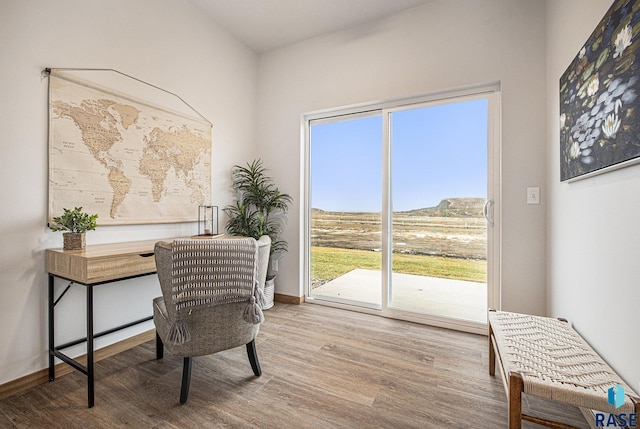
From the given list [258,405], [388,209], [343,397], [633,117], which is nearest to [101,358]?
[258,405]

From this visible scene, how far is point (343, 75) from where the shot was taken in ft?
10.2

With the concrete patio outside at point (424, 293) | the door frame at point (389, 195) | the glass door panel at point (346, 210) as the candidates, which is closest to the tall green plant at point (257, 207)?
the door frame at point (389, 195)

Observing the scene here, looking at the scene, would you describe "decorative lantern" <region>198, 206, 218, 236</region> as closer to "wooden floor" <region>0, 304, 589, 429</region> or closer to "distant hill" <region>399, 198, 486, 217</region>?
"wooden floor" <region>0, 304, 589, 429</region>

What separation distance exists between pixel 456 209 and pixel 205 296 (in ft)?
7.45

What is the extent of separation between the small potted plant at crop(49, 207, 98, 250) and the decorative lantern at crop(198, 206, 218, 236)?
3.37 ft

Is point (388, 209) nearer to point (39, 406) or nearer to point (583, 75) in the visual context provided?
point (583, 75)

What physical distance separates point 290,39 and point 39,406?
3.74 metres

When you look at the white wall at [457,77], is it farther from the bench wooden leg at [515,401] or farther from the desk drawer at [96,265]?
the desk drawer at [96,265]

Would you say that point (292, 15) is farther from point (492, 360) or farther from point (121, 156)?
point (492, 360)

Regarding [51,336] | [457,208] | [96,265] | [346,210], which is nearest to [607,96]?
[457,208]

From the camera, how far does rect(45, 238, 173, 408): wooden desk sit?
1.63m

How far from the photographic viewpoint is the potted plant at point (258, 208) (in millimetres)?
3244

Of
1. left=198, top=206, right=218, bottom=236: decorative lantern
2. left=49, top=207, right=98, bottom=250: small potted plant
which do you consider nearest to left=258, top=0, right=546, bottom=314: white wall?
left=198, top=206, right=218, bottom=236: decorative lantern

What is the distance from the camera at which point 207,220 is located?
2982mm
